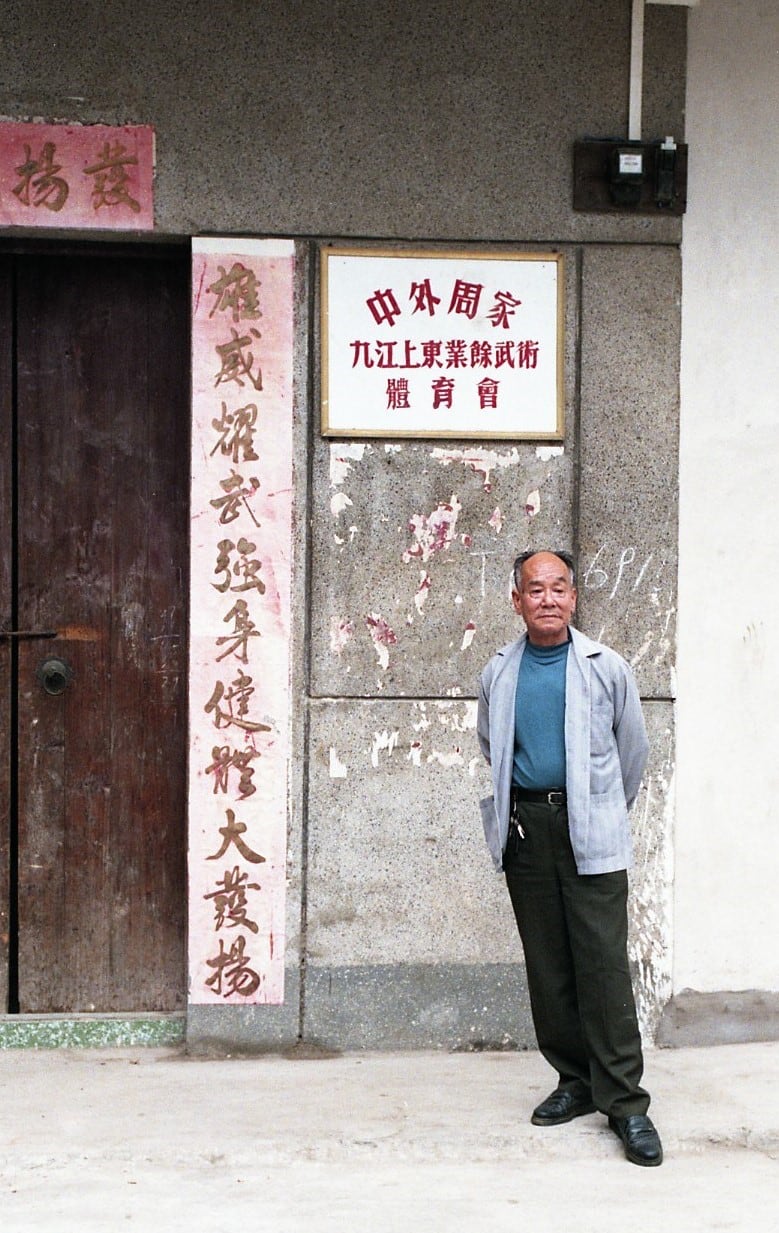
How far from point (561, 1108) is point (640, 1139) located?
0.31 m

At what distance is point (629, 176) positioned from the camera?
5059 millimetres

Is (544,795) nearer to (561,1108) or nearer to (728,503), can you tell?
(561,1108)

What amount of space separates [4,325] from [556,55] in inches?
83.3

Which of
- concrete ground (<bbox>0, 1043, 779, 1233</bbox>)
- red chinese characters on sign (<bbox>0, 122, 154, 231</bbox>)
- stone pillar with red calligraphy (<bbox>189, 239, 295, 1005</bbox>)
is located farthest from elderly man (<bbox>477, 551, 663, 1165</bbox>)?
red chinese characters on sign (<bbox>0, 122, 154, 231</bbox>)

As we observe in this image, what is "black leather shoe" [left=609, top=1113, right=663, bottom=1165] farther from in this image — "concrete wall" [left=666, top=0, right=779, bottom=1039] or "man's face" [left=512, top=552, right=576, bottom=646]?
"man's face" [left=512, top=552, right=576, bottom=646]

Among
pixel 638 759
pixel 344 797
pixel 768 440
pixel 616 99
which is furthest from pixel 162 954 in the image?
pixel 616 99

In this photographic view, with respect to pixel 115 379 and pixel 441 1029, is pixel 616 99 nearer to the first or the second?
pixel 115 379

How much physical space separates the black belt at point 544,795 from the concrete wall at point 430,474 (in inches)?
33.6

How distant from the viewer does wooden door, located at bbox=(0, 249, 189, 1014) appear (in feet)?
17.0

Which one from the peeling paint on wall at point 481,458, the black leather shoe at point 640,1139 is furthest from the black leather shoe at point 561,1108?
the peeling paint on wall at point 481,458

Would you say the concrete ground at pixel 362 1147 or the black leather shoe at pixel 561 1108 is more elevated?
the black leather shoe at pixel 561 1108

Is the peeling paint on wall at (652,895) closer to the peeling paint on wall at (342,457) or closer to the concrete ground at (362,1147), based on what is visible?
the concrete ground at (362,1147)

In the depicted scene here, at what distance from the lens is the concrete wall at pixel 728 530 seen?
17.1 ft

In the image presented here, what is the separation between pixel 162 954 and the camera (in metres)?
5.28
